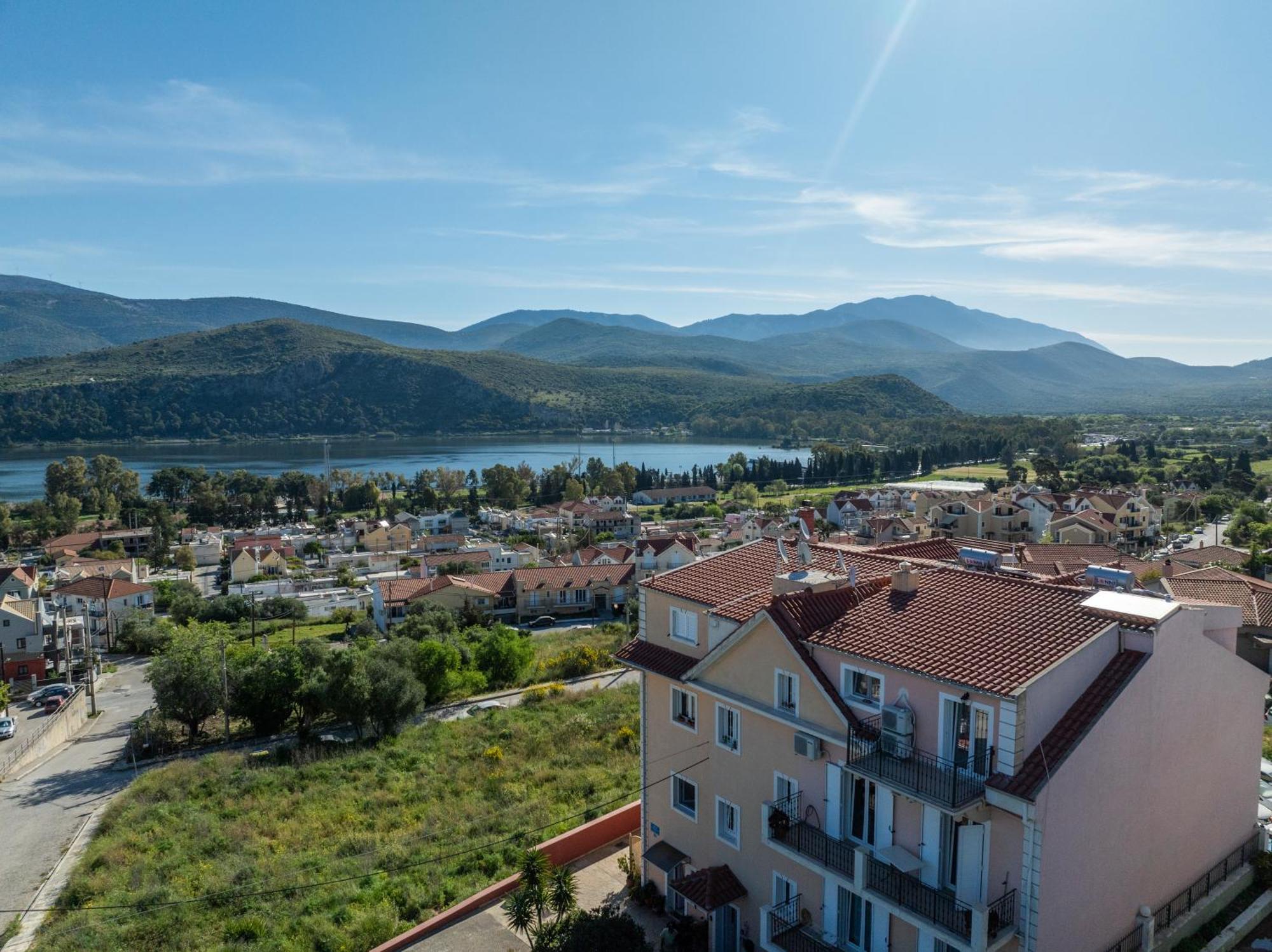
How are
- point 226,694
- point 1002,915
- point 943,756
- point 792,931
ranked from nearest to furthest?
point 1002,915, point 943,756, point 792,931, point 226,694

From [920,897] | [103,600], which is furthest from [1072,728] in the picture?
[103,600]

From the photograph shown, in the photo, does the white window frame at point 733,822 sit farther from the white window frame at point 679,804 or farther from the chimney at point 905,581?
the chimney at point 905,581

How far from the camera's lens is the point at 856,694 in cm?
852

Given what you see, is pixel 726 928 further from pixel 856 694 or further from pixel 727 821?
pixel 856 694

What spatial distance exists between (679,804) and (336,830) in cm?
789

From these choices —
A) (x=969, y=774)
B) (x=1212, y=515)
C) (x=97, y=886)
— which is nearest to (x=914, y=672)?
(x=969, y=774)

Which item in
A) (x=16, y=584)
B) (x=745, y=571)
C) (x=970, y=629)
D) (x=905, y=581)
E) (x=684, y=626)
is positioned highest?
(x=905, y=581)

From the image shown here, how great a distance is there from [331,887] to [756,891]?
6.93m

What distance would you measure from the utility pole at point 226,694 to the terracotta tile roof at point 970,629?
19.5 meters

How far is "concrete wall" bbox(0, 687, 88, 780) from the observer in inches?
868

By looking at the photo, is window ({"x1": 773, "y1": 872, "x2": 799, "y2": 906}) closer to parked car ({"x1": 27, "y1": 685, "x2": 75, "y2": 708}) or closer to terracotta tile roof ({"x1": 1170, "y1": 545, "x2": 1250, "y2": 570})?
parked car ({"x1": 27, "y1": 685, "x2": 75, "y2": 708})

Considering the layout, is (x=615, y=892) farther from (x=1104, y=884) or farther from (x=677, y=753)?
(x=1104, y=884)

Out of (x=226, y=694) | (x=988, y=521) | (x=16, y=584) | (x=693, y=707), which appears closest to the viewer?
(x=693, y=707)

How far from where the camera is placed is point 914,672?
25.3 feet
